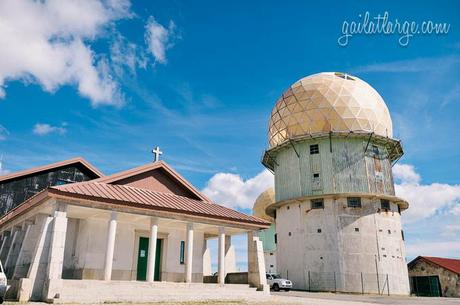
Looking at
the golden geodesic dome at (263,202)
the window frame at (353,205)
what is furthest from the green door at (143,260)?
the golden geodesic dome at (263,202)

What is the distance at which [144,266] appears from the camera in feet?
65.0

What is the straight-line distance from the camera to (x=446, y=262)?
118ft

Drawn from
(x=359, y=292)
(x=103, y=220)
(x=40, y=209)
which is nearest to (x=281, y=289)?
(x=359, y=292)

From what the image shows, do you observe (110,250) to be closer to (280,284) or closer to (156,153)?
(156,153)

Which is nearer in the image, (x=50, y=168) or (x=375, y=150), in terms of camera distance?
(x=50, y=168)

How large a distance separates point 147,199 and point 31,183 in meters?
14.2

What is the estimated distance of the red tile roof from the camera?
3404 centimetres

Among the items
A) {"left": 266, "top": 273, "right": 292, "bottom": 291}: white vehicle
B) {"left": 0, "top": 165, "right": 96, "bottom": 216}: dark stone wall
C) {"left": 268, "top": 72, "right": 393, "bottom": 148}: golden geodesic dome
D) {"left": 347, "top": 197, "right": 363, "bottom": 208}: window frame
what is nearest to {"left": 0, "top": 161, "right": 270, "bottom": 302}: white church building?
{"left": 0, "top": 165, "right": 96, "bottom": 216}: dark stone wall

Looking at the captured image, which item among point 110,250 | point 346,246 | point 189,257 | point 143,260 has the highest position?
point 346,246

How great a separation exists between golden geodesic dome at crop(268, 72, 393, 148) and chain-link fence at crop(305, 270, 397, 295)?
1213 centimetres

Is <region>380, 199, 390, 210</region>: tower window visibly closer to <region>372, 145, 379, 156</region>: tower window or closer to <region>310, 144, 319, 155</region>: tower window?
<region>372, 145, 379, 156</region>: tower window

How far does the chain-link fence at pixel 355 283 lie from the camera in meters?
29.4

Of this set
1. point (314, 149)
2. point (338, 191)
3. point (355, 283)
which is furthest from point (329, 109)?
point (355, 283)

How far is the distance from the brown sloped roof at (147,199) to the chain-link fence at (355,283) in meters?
12.3
